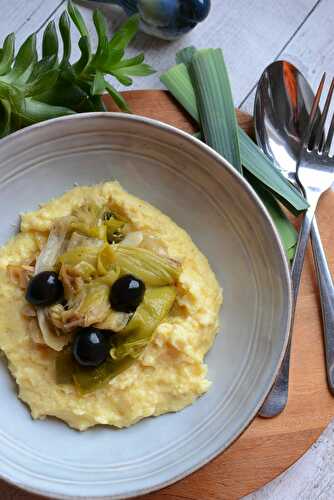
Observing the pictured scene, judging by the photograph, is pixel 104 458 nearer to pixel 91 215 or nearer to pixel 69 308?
pixel 69 308

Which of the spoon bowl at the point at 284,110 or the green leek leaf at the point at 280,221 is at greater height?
the spoon bowl at the point at 284,110

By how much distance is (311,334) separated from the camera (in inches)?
105

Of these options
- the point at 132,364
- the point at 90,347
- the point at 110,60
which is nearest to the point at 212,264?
the point at 132,364

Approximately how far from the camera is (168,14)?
283 centimetres

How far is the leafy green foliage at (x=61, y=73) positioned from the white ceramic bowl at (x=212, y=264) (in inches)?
6.5

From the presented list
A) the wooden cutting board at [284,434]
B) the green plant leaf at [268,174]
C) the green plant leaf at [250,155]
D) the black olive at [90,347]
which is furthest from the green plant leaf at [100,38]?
the black olive at [90,347]

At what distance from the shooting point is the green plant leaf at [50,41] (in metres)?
2.49

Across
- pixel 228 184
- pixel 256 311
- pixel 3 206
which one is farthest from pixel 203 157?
pixel 3 206

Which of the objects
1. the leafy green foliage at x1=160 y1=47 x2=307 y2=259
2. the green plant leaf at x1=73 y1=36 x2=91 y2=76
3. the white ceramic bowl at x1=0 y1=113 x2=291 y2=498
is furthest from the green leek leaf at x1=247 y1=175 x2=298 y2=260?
the green plant leaf at x1=73 y1=36 x2=91 y2=76

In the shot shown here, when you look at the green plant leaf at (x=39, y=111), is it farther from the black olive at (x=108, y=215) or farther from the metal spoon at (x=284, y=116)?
the metal spoon at (x=284, y=116)

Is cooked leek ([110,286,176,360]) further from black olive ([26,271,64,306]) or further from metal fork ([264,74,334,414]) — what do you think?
metal fork ([264,74,334,414])

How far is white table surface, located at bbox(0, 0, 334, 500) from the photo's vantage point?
117 inches

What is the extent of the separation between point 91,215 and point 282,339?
91cm

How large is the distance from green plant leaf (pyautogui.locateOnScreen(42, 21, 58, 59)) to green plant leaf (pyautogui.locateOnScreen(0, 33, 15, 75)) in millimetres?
146
